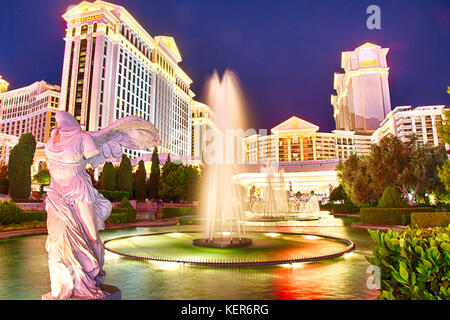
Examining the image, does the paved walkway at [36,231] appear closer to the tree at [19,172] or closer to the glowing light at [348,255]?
the tree at [19,172]

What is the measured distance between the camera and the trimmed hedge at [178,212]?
24266mm

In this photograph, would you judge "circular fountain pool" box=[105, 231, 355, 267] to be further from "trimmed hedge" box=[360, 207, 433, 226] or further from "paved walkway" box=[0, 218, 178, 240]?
"trimmed hedge" box=[360, 207, 433, 226]

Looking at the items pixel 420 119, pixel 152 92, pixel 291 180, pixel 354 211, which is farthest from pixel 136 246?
pixel 420 119

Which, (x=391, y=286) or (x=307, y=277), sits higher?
(x=391, y=286)

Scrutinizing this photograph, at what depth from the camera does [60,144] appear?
4.36 m

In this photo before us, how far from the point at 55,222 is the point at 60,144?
121 centimetres

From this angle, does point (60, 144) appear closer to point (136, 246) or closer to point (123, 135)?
point (123, 135)

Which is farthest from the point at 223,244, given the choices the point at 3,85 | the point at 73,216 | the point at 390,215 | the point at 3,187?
the point at 3,85

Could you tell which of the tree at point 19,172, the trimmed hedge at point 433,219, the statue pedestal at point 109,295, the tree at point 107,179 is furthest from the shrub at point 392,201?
the tree at point 107,179

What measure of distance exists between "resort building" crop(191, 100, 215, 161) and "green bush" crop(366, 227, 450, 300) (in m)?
131

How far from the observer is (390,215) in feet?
56.6

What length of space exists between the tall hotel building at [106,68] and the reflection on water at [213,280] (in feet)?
236
